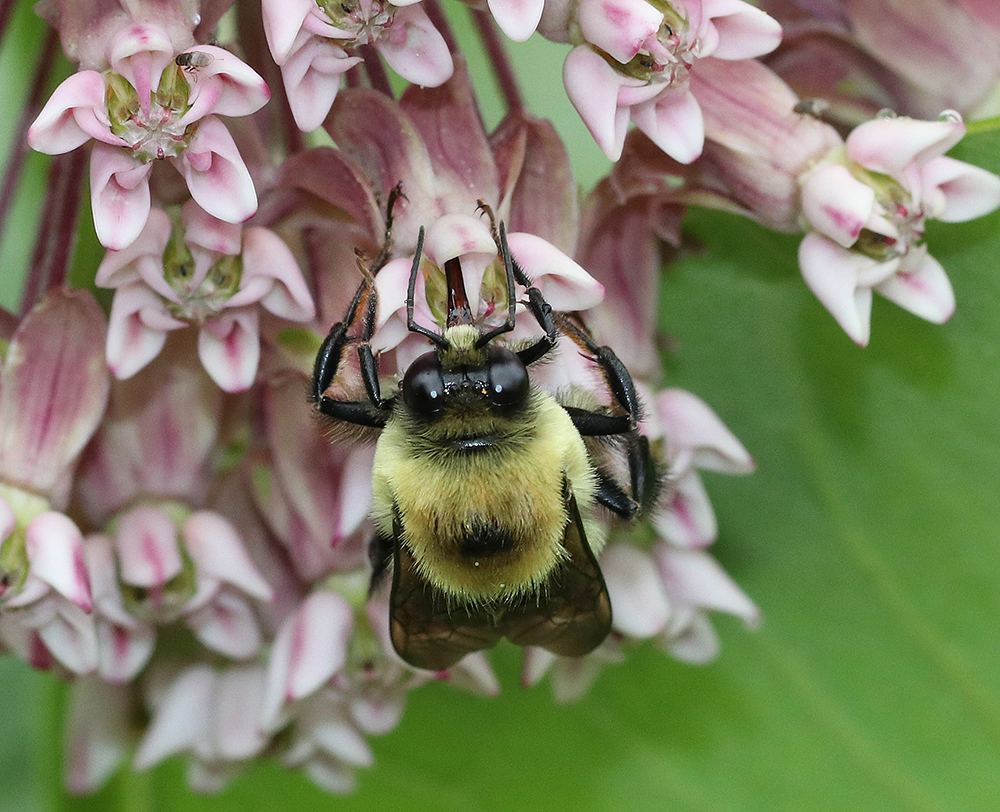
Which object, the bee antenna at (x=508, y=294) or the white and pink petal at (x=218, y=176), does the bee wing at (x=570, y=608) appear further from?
the white and pink petal at (x=218, y=176)

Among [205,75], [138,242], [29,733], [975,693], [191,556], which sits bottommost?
[29,733]

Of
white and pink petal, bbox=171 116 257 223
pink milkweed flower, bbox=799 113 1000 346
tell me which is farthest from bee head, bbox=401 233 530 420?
pink milkweed flower, bbox=799 113 1000 346

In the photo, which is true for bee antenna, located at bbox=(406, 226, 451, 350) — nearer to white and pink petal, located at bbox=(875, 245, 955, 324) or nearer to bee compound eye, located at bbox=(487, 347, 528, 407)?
bee compound eye, located at bbox=(487, 347, 528, 407)

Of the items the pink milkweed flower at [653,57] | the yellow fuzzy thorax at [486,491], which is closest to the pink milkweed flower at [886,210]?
the pink milkweed flower at [653,57]

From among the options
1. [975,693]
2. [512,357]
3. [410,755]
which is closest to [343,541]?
[512,357]

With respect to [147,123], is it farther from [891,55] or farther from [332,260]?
[891,55]

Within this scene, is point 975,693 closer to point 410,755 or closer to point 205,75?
point 410,755

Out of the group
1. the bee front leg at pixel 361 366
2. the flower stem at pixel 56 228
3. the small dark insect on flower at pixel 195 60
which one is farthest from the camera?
the flower stem at pixel 56 228

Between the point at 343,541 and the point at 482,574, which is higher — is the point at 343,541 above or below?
below
